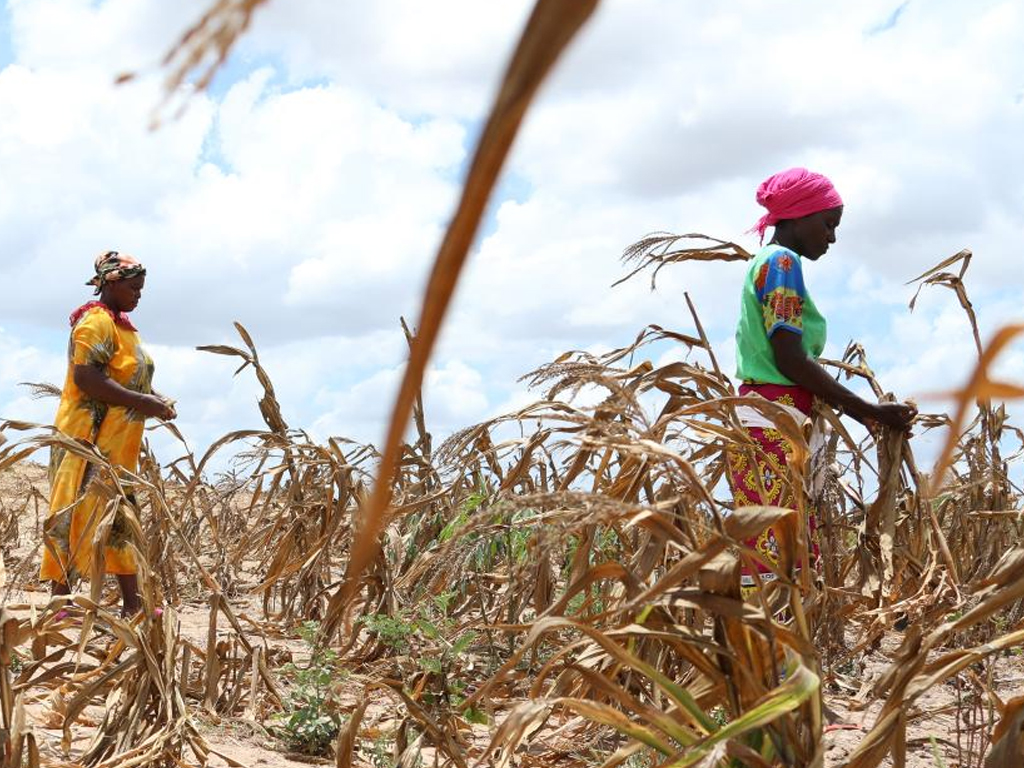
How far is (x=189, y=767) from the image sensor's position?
7.60 ft

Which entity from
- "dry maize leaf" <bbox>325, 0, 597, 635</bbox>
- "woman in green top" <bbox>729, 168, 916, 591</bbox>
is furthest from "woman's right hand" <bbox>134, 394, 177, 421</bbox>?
"dry maize leaf" <bbox>325, 0, 597, 635</bbox>

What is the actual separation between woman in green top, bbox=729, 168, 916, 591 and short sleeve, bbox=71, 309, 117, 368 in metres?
2.58

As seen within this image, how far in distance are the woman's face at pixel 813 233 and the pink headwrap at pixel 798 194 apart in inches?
0.7

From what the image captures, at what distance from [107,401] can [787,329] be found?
9.06 feet

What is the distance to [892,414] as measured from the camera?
311 cm

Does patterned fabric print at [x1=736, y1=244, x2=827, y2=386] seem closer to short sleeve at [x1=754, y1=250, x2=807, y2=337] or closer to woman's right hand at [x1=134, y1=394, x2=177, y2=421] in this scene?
short sleeve at [x1=754, y1=250, x2=807, y2=337]

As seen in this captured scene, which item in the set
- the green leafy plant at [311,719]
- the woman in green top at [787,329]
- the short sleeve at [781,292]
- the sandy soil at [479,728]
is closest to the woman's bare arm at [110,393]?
the sandy soil at [479,728]

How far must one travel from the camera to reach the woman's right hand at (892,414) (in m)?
3.10

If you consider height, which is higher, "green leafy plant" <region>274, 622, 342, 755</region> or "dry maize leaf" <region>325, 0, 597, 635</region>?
"dry maize leaf" <region>325, 0, 597, 635</region>

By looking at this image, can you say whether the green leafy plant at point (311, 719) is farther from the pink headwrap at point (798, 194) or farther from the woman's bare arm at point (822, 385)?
the pink headwrap at point (798, 194)

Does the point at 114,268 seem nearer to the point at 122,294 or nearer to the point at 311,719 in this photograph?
the point at 122,294

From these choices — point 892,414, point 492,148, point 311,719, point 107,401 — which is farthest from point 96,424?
point 492,148

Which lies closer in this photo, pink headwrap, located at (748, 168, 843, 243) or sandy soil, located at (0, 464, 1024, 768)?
sandy soil, located at (0, 464, 1024, 768)

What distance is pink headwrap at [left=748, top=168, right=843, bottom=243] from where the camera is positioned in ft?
10.8
